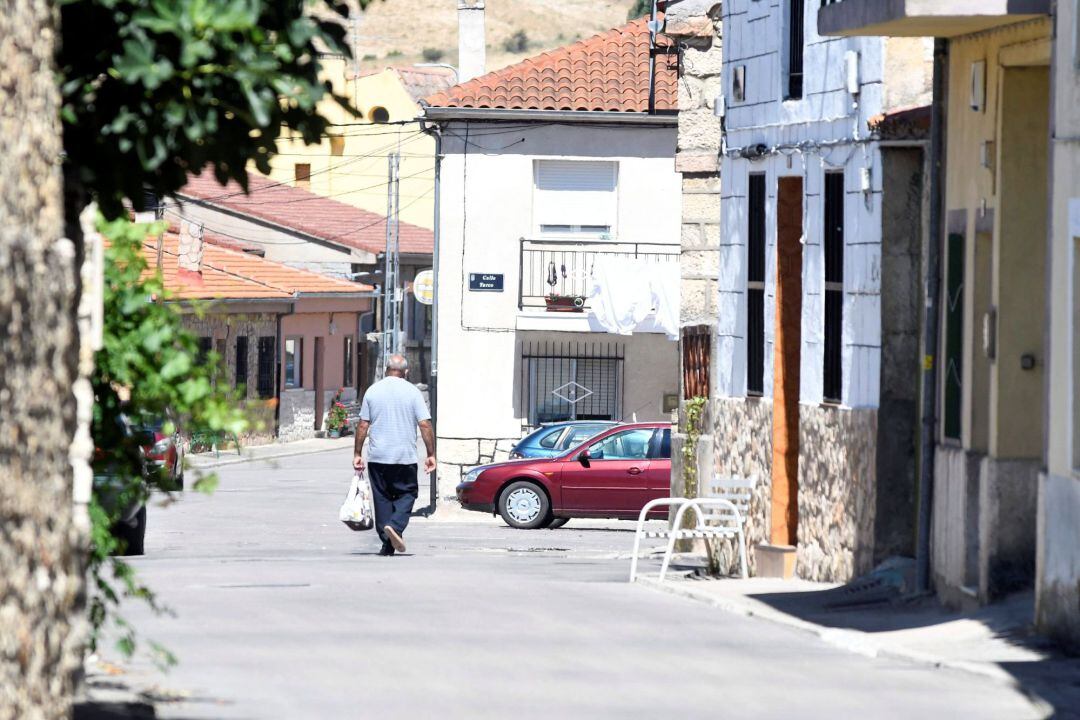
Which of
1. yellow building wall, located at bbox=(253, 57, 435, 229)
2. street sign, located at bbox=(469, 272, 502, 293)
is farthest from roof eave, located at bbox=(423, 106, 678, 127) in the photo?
yellow building wall, located at bbox=(253, 57, 435, 229)

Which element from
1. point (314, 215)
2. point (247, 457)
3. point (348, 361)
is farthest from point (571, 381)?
point (314, 215)

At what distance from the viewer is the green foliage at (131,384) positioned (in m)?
7.66

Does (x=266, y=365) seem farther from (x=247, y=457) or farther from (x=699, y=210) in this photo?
(x=699, y=210)

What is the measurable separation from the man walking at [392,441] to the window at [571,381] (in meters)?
15.3

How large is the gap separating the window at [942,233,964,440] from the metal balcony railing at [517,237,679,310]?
19729 mm

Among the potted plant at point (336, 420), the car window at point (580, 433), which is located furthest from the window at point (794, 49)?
the potted plant at point (336, 420)

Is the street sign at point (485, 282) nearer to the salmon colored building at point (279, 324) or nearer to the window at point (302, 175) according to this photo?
the salmon colored building at point (279, 324)

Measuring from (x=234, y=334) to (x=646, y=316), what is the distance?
18628mm

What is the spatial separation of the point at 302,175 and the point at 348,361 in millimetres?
13380

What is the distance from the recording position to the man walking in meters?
17.2

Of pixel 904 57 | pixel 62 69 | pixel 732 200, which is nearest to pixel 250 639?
pixel 62 69

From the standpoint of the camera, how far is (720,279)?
18.7 m

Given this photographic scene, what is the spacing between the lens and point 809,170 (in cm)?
1633

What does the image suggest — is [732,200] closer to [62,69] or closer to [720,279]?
[720,279]
